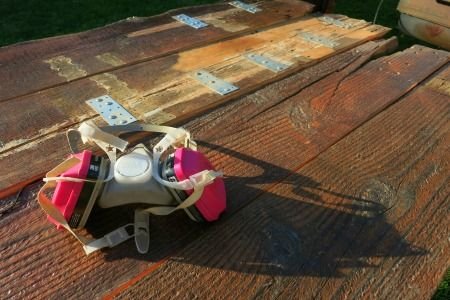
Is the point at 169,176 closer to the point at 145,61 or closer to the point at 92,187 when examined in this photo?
the point at 92,187

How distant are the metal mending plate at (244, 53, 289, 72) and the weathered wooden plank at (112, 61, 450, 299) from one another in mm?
679

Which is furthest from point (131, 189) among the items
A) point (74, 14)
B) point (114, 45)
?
point (74, 14)

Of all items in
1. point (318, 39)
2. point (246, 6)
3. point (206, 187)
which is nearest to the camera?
point (206, 187)

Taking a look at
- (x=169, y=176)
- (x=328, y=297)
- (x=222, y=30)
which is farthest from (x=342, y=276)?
(x=222, y=30)

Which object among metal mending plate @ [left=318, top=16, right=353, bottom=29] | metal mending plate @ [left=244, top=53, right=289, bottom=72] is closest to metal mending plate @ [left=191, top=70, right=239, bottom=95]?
metal mending plate @ [left=244, top=53, right=289, bottom=72]

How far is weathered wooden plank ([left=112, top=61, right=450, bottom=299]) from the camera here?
1.16 m

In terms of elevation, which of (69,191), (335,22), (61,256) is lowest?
(61,256)

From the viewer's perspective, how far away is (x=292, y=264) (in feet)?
3.98

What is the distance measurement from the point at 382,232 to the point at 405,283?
7.3 inches

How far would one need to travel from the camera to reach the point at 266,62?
2281 millimetres

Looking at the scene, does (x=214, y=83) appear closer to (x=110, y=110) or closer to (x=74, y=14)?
(x=110, y=110)

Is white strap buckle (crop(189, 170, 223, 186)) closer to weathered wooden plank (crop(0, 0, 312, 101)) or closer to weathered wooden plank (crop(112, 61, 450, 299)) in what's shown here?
weathered wooden plank (crop(112, 61, 450, 299))

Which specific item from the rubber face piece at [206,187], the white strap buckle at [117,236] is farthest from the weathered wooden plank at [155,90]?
the rubber face piece at [206,187]

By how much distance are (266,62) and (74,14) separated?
3.69 m
